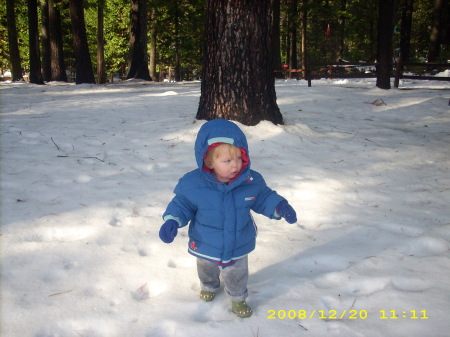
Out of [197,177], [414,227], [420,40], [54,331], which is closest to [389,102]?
[414,227]

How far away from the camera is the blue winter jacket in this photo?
2139mm

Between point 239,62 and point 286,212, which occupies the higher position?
point 239,62

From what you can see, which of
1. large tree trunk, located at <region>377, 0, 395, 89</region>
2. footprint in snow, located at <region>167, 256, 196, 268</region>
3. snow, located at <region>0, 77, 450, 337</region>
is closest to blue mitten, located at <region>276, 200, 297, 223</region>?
snow, located at <region>0, 77, 450, 337</region>

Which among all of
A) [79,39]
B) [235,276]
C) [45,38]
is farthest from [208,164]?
[45,38]

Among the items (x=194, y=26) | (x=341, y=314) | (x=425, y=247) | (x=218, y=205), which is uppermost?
(x=194, y=26)

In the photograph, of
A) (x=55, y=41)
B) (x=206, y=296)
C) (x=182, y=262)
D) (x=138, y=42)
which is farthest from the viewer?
(x=138, y=42)

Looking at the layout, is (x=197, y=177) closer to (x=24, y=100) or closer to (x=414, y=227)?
(x=414, y=227)

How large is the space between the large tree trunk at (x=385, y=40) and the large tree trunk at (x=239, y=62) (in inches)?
305

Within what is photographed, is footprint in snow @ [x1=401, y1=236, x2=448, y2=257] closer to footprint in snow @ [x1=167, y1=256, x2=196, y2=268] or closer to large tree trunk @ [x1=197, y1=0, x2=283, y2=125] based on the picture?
footprint in snow @ [x1=167, y1=256, x2=196, y2=268]

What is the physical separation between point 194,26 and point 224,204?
27168mm

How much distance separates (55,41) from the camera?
16688mm

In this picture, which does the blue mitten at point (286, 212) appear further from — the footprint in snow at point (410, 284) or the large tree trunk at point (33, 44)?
the large tree trunk at point (33, 44)

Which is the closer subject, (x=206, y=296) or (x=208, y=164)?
(x=208, y=164)

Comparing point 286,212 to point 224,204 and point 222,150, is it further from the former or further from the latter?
point 222,150
